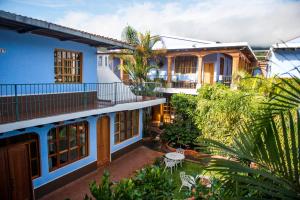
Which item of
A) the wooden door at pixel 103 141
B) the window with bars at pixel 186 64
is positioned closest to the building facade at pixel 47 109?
the wooden door at pixel 103 141

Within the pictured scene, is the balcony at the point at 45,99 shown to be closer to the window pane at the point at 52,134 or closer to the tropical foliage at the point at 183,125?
the window pane at the point at 52,134

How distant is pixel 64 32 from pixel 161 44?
13813mm

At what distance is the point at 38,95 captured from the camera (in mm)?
8711

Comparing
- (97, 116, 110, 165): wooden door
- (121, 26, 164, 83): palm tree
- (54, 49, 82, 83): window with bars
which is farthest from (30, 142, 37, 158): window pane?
(121, 26, 164, 83): palm tree

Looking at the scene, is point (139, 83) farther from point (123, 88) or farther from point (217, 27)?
point (217, 27)

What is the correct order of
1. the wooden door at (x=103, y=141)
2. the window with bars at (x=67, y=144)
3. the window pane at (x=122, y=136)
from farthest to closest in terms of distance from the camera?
the window pane at (x=122, y=136) → the wooden door at (x=103, y=141) → the window with bars at (x=67, y=144)

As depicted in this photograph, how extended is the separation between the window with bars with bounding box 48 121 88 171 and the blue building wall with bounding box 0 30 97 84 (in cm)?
227

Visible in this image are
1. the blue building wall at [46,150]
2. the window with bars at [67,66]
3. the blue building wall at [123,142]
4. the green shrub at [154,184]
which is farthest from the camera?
the blue building wall at [123,142]

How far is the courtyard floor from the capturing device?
866 cm

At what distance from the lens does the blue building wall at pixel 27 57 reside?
7.69 meters

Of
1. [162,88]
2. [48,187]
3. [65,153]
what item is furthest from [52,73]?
[162,88]

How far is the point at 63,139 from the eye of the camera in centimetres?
944

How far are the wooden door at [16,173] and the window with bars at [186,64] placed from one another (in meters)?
14.9

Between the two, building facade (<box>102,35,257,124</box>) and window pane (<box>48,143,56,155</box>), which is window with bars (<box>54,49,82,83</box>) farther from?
building facade (<box>102,35,257,124</box>)
